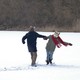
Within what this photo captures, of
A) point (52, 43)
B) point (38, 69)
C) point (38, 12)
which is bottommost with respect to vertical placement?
point (38, 69)

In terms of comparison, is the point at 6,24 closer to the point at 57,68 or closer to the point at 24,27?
the point at 24,27

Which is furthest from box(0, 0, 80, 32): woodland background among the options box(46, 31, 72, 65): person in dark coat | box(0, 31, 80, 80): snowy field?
box(46, 31, 72, 65): person in dark coat

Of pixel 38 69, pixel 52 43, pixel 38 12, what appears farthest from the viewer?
pixel 38 12

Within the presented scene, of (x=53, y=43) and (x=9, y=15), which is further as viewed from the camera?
(x=9, y=15)

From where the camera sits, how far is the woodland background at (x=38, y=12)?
53.2 meters

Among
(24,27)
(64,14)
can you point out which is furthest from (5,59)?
(64,14)

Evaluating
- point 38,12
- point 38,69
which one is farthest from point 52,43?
point 38,12

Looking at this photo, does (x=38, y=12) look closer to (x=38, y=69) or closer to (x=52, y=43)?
(x=52, y=43)

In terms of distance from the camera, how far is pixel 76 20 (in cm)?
5156

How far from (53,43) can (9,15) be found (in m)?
40.8

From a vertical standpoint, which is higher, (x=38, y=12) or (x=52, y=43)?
(x=38, y=12)

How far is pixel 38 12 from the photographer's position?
55.0 m

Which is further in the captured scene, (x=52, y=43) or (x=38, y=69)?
(x=52, y=43)

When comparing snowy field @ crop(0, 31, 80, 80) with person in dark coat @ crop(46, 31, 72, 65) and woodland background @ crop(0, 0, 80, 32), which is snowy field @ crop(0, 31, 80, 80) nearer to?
person in dark coat @ crop(46, 31, 72, 65)
